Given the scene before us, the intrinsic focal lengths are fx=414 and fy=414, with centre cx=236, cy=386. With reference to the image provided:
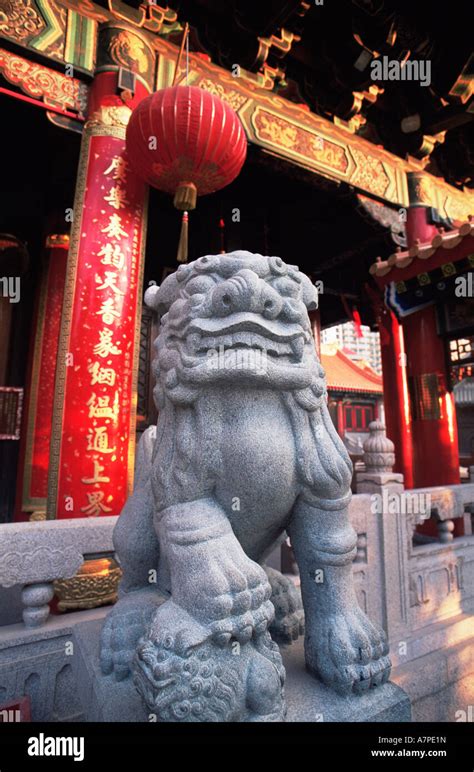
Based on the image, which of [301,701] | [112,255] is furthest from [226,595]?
[112,255]

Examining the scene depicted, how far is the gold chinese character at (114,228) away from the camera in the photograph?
3096 millimetres

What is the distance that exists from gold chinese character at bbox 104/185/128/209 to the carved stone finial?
96.8 inches

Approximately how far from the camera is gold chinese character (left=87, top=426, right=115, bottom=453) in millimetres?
2836

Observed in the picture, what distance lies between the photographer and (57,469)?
279 cm

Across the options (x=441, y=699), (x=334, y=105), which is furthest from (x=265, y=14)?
(x=441, y=699)

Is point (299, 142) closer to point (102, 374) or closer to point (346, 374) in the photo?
point (102, 374)

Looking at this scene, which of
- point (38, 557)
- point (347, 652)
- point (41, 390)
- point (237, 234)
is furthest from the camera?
point (237, 234)

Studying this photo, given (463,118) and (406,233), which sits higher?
(463,118)

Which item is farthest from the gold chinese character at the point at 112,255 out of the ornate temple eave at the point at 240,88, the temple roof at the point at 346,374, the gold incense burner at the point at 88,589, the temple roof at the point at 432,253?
the temple roof at the point at 346,374

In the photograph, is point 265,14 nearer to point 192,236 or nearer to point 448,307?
point 192,236

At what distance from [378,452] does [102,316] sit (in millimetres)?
2147

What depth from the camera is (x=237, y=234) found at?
573cm
